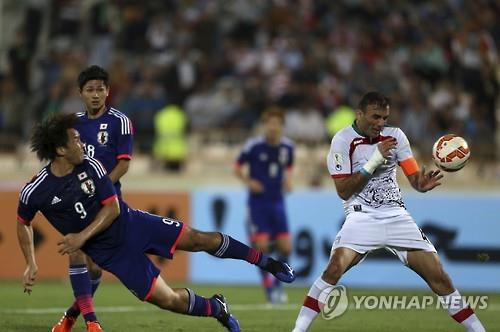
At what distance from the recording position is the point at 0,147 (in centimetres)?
1948

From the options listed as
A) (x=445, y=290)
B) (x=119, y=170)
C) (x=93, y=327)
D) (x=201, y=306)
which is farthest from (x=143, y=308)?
(x=445, y=290)

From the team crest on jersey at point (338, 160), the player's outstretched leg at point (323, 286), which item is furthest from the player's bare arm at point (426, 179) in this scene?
the player's outstretched leg at point (323, 286)

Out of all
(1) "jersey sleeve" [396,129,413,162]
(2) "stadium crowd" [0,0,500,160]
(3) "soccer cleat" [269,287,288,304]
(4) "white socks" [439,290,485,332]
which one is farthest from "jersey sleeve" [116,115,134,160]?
(2) "stadium crowd" [0,0,500,160]

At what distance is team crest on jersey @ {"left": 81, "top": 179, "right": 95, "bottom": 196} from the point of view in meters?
9.05

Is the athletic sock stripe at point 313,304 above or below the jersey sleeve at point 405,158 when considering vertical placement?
below

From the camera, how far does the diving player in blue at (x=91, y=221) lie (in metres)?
8.98

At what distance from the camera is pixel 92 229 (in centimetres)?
895

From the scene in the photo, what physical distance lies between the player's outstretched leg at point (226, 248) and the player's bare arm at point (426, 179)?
1.35 metres

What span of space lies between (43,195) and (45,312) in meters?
3.59

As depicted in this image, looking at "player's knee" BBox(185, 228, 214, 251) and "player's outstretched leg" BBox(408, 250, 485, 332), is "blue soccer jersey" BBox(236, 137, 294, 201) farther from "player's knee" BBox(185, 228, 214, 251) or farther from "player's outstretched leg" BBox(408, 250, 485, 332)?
"player's outstretched leg" BBox(408, 250, 485, 332)

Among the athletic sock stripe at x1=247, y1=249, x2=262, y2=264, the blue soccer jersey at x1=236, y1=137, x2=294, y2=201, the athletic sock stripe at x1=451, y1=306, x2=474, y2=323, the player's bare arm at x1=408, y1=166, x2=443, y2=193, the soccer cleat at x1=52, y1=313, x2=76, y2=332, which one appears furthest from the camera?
the blue soccer jersey at x1=236, y1=137, x2=294, y2=201

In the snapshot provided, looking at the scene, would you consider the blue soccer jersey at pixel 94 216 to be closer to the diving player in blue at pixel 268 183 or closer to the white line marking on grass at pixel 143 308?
the white line marking on grass at pixel 143 308

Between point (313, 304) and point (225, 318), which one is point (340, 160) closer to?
point (313, 304)

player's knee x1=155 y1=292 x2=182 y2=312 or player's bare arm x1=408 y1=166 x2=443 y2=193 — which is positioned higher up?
player's bare arm x1=408 y1=166 x2=443 y2=193
